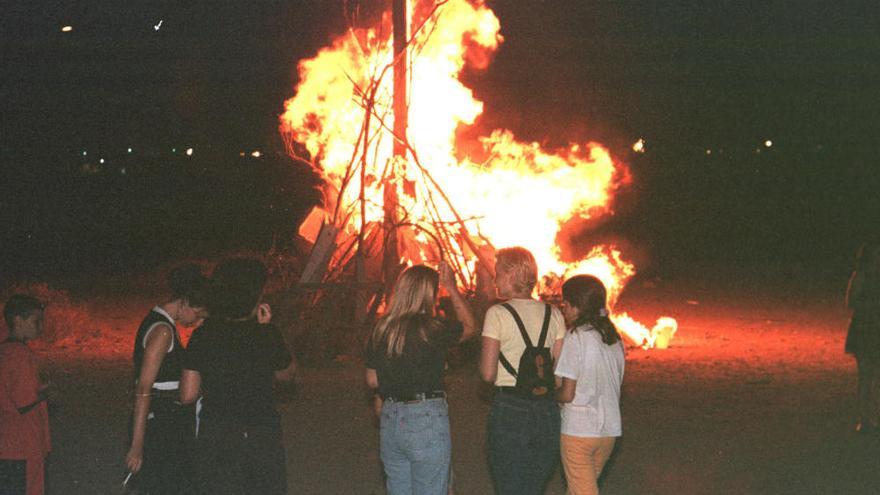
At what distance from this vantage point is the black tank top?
487cm

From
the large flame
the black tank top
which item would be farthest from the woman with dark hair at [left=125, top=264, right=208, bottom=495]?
the large flame

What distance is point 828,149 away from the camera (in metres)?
45.8

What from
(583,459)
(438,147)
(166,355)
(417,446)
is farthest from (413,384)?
(438,147)

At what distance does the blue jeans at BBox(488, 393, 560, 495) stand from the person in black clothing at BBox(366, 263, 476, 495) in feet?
1.09

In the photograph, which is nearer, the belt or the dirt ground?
the belt

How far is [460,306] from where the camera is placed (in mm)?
5262

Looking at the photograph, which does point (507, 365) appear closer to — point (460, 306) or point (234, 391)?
point (460, 306)

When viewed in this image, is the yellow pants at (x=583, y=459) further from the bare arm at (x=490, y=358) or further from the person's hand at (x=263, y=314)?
the person's hand at (x=263, y=314)

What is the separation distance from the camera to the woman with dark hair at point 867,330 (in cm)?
817

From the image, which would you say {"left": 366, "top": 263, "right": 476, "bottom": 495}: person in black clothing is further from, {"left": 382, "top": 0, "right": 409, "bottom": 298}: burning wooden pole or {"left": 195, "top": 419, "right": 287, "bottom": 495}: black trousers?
{"left": 382, "top": 0, "right": 409, "bottom": 298}: burning wooden pole

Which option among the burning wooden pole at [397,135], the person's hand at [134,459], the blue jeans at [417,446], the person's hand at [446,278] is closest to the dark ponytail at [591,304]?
the person's hand at [446,278]

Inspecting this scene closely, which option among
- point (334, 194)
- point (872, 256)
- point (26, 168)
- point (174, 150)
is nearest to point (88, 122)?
point (26, 168)

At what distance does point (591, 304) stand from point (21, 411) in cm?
307

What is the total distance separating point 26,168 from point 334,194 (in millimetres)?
27225
